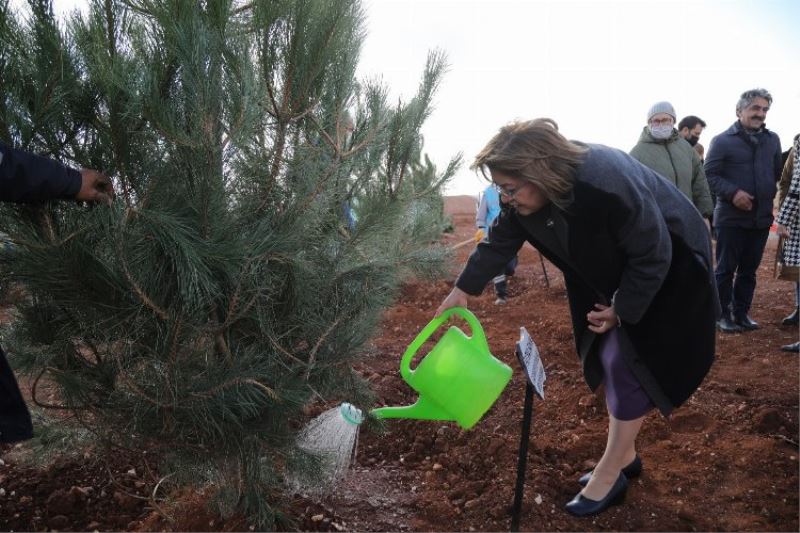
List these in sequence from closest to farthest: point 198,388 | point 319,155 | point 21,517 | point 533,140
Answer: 1. point 198,388
2. point 533,140
3. point 319,155
4. point 21,517

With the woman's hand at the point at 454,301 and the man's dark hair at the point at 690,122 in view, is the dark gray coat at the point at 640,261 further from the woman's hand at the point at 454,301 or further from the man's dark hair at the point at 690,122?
the man's dark hair at the point at 690,122

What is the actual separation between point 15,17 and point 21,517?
1.62 metres

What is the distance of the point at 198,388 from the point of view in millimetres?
1603

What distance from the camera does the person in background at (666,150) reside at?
3.84m

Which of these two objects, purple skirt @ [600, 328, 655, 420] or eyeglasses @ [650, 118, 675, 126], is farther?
eyeglasses @ [650, 118, 675, 126]

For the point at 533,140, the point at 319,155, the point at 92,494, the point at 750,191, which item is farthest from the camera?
the point at 750,191

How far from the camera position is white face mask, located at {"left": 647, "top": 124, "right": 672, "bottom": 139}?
3836 mm

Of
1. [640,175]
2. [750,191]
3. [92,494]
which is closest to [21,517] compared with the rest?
[92,494]

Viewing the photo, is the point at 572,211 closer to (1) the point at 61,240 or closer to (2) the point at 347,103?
(2) the point at 347,103

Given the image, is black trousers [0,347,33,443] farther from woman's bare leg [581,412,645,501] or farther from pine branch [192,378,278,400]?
woman's bare leg [581,412,645,501]

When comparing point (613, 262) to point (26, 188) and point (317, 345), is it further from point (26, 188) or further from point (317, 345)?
point (26, 188)

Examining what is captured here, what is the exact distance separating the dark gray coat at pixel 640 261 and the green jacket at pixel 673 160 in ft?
6.68

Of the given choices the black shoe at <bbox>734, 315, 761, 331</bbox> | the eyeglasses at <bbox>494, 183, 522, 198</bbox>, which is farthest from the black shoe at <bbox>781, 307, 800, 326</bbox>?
the eyeglasses at <bbox>494, 183, 522, 198</bbox>

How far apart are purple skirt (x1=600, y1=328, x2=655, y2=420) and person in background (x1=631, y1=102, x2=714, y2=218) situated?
2128mm
